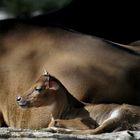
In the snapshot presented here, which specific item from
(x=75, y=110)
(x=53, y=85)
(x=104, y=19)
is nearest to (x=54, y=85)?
(x=53, y=85)

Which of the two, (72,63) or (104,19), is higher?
(104,19)

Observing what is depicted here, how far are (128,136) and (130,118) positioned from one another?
873 mm

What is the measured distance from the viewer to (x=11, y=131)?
21.4ft

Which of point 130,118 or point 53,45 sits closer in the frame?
point 130,118

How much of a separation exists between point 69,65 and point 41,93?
1.10 feet

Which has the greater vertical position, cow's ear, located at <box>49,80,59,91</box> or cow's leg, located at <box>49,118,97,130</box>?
cow's ear, located at <box>49,80,59,91</box>

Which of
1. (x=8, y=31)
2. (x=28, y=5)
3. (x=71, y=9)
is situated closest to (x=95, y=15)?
(x=71, y=9)

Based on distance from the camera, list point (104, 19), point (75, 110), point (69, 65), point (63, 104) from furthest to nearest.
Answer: point (104, 19)
point (69, 65)
point (63, 104)
point (75, 110)

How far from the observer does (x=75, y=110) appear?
7809mm

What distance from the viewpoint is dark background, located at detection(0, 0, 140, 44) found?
32.2ft

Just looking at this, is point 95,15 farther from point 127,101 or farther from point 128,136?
point 128,136

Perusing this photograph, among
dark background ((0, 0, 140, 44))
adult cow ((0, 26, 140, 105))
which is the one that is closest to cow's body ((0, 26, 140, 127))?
adult cow ((0, 26, 140, 105))

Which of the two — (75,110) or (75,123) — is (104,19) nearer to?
(75,110)

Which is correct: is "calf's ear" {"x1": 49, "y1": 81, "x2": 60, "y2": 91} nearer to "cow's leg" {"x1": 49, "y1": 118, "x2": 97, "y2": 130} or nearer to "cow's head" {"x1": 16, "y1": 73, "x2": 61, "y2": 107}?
"cow's head" {"x1": 16, "y1": 73, "x2": 61, "y2": 107}
